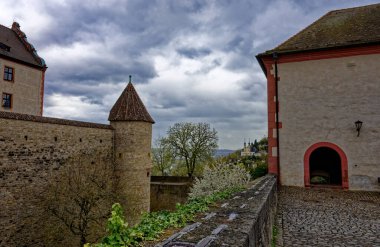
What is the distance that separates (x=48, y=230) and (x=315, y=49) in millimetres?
15310

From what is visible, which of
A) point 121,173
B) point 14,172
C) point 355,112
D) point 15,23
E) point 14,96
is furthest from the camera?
point 15,23

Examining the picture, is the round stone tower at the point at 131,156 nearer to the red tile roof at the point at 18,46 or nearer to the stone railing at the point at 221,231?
the red tile roof at the point at 18,46

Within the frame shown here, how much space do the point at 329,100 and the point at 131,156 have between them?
1234 cm

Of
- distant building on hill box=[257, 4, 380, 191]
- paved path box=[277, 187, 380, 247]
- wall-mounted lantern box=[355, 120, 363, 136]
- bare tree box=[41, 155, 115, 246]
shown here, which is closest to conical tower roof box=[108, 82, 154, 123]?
bare tree box=[41, 155, 115, 246]

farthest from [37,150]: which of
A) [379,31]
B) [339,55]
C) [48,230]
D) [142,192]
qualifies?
[379,31]

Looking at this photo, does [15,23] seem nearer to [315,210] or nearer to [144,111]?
[144,111]

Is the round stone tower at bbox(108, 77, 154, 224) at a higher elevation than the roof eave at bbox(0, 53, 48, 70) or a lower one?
lower

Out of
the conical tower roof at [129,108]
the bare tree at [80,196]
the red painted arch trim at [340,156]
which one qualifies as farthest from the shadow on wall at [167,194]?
the red painted arch trim at [340,156]

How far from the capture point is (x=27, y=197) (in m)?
12.8

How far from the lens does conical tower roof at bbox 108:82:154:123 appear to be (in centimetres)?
1838

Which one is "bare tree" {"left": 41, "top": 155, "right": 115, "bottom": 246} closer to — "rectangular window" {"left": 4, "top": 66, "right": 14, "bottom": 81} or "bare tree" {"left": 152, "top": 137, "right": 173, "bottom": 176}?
"rectangular window" {"left": 4, "top": 66, "right": 14, "bottom": 81}

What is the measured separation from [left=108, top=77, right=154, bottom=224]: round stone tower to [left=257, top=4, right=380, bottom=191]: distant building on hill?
31.1 ft

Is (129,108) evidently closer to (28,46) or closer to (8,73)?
(8,73)

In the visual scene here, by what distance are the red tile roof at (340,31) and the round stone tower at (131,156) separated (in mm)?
9996
